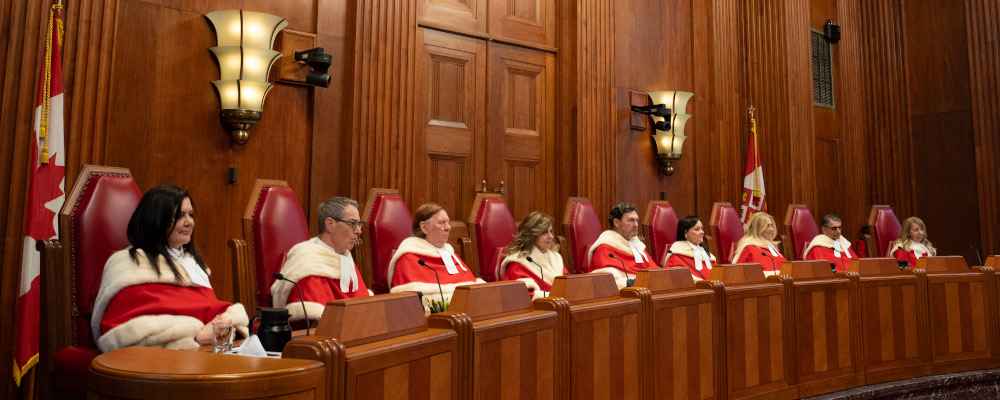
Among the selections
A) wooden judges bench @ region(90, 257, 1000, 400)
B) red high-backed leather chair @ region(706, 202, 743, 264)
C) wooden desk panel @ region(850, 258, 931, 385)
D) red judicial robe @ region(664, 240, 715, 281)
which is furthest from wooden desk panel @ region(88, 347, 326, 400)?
red high-backed leather chair @ region(706, 202, 743, 264)

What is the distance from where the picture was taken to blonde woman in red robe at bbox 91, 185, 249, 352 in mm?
1781

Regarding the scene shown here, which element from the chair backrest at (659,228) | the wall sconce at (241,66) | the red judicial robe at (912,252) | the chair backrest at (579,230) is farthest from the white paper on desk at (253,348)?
the red judicial robe at (912,252)

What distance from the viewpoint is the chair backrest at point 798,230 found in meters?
4.82

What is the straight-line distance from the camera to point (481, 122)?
457cm

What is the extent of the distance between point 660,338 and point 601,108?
9.74 ft

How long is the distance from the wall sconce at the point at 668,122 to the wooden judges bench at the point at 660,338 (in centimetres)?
227

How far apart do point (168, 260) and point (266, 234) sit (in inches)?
→ 27.0

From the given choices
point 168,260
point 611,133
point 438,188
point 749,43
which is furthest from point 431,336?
point 749,43

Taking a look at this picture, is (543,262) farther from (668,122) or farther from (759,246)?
(668,122)

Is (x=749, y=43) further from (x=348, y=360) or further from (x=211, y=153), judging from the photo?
(x=348, y=360)

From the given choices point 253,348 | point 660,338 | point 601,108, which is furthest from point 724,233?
point 253,348

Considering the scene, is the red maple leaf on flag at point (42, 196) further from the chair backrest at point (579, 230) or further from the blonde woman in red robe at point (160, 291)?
the chair backrest at point (579, 230)

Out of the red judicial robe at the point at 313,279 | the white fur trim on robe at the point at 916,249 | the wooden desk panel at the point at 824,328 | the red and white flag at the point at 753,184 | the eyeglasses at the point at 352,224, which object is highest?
the red and white flag at the point at 753,184

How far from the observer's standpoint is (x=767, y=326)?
8.53 ft
